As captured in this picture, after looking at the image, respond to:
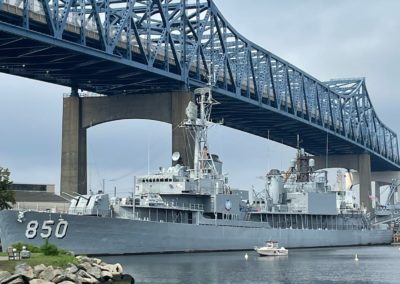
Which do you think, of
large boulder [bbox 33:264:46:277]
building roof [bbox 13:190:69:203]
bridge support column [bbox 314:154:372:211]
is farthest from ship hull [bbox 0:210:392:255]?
bridge support column [bbox 314:154:372:211]

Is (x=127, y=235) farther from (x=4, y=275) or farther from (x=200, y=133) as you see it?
(x=4, y=275)

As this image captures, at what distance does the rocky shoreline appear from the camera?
30125 millimetres

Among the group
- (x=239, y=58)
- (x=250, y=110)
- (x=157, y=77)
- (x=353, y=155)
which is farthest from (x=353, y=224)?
(x=353, y=155)

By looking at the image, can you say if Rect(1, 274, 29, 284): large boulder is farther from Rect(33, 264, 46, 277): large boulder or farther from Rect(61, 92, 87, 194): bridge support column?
Rect(61, 92, 87, 194): bridge support column

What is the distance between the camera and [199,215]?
65.5 meters

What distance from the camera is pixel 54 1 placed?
60.2 m

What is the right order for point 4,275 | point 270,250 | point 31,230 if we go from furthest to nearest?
point 270,250 < point 31,230 < point 4,275

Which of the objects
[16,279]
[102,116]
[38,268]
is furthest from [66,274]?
[102,116]

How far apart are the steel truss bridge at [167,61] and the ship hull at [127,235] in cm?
1398

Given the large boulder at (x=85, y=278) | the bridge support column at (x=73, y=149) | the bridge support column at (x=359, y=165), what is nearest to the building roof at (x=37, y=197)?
the bridge support column at (x=73, y=149)

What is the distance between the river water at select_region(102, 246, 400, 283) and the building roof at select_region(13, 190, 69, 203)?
1702 centimetres

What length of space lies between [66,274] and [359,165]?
104244mm

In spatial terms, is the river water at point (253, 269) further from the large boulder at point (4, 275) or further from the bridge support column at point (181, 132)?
the bridge support column at point (181, 132)

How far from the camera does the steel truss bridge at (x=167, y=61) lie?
61500 mm
